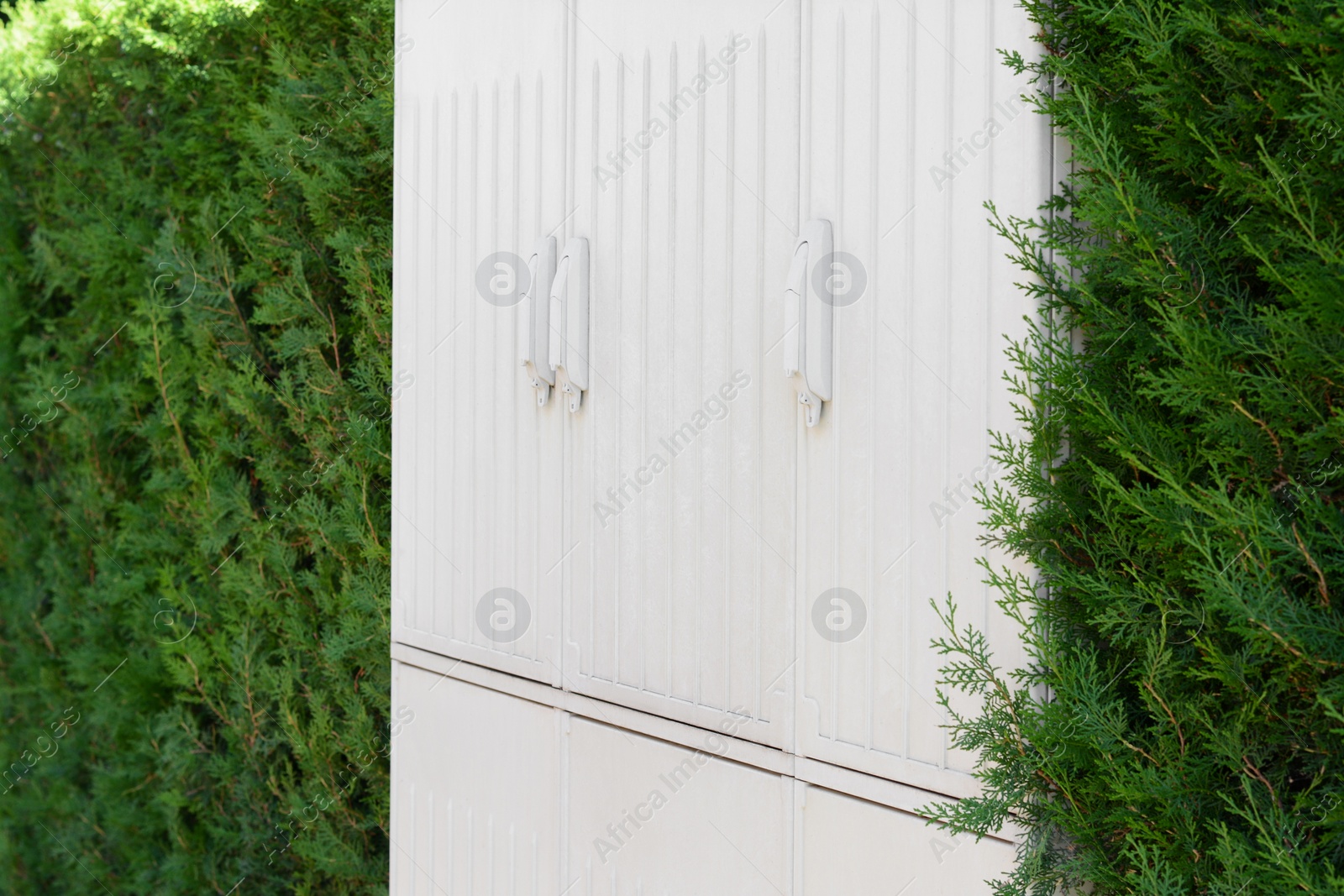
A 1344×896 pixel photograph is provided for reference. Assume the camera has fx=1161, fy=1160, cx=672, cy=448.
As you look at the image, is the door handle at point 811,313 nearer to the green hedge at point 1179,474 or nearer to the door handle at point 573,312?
the green hedge at point 1179,474

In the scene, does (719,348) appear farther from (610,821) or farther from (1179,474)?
(610,821)

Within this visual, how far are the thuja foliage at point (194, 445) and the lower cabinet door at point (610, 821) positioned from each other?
671 millimetres

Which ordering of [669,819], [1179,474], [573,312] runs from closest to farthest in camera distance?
[1179,474] < [669,819] < [573,312]

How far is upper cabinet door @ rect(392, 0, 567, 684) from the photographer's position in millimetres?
1966

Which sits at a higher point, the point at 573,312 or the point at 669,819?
the point at 573,312

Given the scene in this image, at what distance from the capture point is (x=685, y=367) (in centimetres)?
169

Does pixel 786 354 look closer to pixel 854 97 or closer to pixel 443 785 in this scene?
pixel 854 97

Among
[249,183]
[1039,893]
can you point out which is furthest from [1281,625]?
[249,183]

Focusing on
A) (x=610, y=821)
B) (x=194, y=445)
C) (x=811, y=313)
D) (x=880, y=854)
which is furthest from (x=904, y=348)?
(x=194, y=445)

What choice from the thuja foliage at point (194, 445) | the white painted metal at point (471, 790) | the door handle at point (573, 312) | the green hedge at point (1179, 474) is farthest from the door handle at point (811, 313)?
the thuja foliage at point (194, 445)

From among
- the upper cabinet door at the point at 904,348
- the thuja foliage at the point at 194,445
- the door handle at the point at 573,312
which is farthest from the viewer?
the thuja foliage at the point at 194,445

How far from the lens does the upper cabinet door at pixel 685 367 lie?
5.12 ft

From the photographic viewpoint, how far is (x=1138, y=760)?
3.91 feet

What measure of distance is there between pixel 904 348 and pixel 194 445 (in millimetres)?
2675
